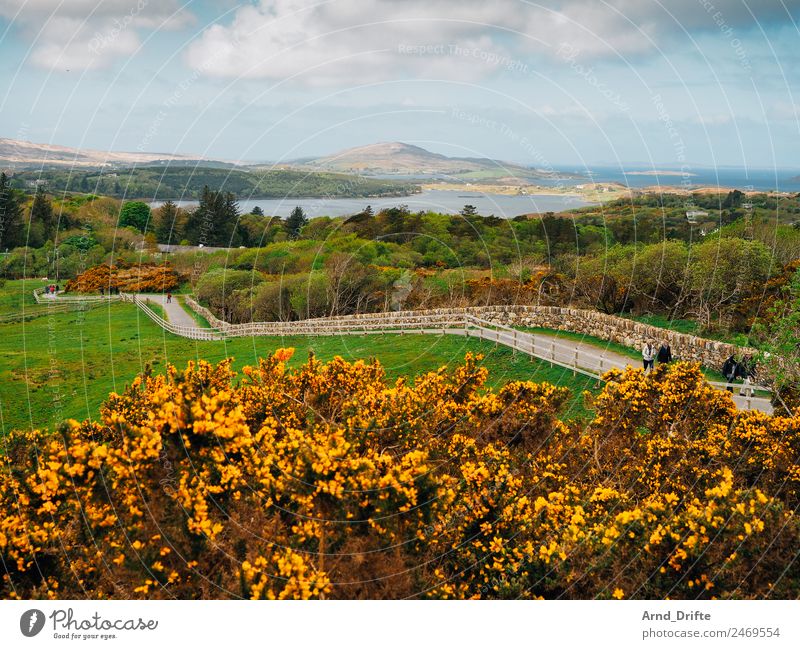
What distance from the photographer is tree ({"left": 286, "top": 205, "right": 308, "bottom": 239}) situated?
44344mm

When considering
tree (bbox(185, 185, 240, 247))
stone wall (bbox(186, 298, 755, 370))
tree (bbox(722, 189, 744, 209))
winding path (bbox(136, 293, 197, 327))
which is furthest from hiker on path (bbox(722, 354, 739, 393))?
tree (bbox(185, 185, 240, 247))

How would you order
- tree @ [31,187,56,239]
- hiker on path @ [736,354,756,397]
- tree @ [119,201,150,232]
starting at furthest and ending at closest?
tree @ [119,201,150,232] < tree @ [31,187,56,239] < hiker on path @ [736,354,756,397]

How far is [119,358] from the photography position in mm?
24016

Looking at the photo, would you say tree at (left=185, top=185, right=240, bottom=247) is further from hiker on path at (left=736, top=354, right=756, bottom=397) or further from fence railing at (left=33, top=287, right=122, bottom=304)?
hiker on path at (left=736, top=354, right=756, bottom=397)

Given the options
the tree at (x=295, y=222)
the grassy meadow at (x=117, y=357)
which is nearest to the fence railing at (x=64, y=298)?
the grassy meadow at (x=117, y=357)

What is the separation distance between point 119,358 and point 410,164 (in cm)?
1340

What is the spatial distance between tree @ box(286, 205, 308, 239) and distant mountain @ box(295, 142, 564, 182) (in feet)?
82.7

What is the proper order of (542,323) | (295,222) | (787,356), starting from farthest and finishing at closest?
(295,222) < (542,323) < (787,356)

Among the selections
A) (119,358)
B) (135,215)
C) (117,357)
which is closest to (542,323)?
(119,358)

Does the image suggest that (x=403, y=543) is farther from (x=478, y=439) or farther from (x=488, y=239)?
(x=488, y=239)

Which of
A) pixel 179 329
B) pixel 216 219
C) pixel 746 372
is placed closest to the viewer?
pixel 746 372

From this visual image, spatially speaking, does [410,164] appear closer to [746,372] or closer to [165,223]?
[746,372]

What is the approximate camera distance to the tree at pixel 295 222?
145 feet

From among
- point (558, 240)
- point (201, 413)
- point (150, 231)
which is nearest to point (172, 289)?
point (150, 231)
